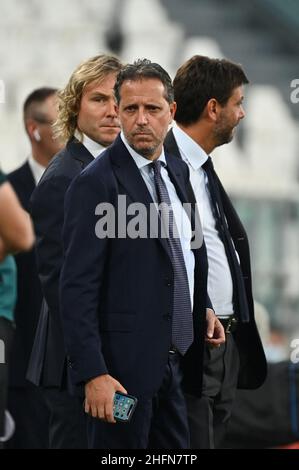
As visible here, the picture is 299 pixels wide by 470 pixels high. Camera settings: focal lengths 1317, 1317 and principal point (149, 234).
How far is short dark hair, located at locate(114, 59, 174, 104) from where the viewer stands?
353cm

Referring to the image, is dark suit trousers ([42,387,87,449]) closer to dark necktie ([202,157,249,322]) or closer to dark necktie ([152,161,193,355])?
dark necktie ([152,161,193,355])

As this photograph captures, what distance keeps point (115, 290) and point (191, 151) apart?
850 mm

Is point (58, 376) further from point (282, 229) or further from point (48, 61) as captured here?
point (48, 61)

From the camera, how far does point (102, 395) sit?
3238 mm

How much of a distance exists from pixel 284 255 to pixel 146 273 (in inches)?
279

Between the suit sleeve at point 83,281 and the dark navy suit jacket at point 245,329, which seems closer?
the suit sleeve at point 83,281

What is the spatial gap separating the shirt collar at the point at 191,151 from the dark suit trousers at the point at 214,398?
542mm

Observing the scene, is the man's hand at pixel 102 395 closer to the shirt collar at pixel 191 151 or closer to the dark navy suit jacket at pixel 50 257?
the dark navy suit jacket at pixel 50 257

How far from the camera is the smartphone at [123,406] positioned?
127 inches

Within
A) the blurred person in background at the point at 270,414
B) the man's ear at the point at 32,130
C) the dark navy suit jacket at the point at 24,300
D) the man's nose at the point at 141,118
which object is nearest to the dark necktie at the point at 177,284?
the man's nose at the point at 141,118
